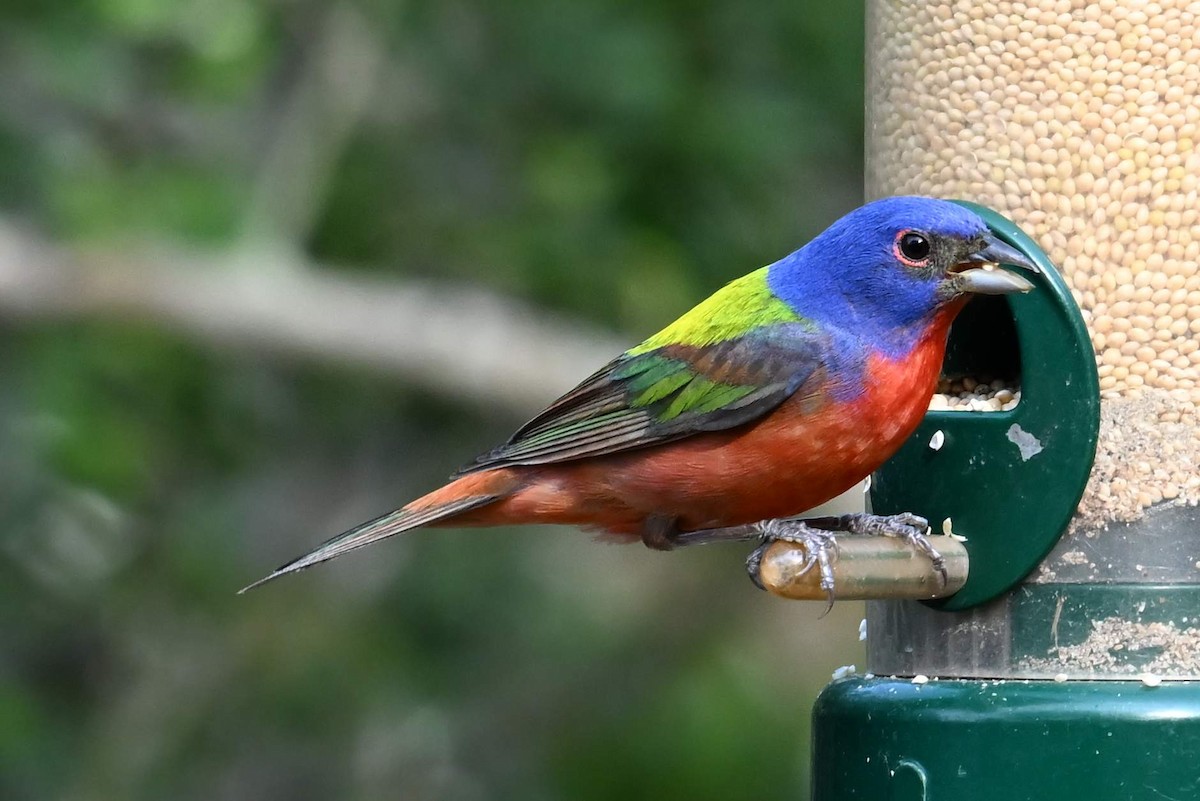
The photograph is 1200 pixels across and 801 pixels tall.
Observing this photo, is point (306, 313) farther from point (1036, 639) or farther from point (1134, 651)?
point (1134, 651)

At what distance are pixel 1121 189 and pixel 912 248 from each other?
48cm

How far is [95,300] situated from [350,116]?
1.55 metres

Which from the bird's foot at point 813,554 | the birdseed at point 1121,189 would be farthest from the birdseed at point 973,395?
the bird's foot at point 813,554

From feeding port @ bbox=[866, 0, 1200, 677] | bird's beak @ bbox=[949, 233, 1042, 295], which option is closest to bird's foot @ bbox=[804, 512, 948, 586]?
feeding port @ bbox=[866, 0, 1200, 677]

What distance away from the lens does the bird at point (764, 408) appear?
409 cm

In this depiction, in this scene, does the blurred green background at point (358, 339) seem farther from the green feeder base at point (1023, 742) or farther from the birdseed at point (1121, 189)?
the green feeder base at point (1023, 742)

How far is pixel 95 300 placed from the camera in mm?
7785

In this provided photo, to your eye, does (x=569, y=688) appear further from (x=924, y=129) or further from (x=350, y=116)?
(x=924, y=129)

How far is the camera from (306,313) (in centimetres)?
792

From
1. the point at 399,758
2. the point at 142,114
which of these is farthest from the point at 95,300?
the point at 399,758

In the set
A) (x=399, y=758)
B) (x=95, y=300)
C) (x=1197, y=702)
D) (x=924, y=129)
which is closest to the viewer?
(x=1197, y=702)

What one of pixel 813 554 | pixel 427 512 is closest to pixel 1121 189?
pixel 813 554

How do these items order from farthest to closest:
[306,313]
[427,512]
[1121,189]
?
[306,313]
[427,512]
[1121,189]

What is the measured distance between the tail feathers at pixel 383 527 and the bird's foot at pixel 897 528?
2.91ft
